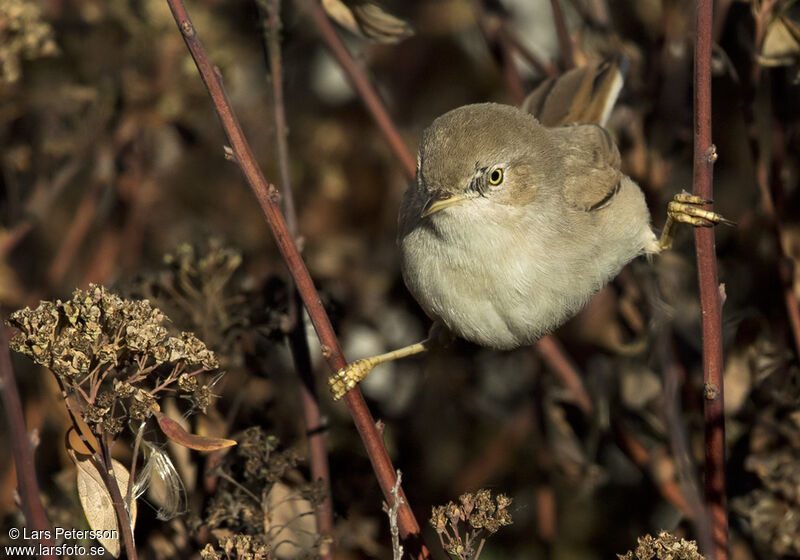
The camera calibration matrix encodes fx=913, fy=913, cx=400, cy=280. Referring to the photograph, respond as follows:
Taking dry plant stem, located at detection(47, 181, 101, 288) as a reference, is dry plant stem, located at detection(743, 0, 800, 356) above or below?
below

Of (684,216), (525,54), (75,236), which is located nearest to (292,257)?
(684,216)

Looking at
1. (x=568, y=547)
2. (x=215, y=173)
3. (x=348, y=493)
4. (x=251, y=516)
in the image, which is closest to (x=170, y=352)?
(x=251, y=516)

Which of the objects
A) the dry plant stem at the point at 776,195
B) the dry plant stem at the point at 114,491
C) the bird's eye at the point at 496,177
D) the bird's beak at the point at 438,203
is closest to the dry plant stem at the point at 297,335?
the bird's beak at the point at 438,203

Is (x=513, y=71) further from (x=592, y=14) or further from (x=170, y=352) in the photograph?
(x=170, y=352)

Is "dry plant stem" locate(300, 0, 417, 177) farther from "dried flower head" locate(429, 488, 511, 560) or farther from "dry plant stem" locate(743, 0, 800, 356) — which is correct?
"dried flower head" locate(429, 488, 511, 560)

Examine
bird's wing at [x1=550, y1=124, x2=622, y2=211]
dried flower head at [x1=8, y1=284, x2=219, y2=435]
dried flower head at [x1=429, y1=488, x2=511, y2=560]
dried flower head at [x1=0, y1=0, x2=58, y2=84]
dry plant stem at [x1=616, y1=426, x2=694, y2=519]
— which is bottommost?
dry plant stem at [x1=616, y1=426, x2=694, y2=519]

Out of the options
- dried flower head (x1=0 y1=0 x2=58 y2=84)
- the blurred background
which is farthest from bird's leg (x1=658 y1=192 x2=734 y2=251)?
dried flower head (x1=0 y1=0 x2=58 y2=84)

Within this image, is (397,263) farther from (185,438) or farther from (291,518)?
(185,438)
